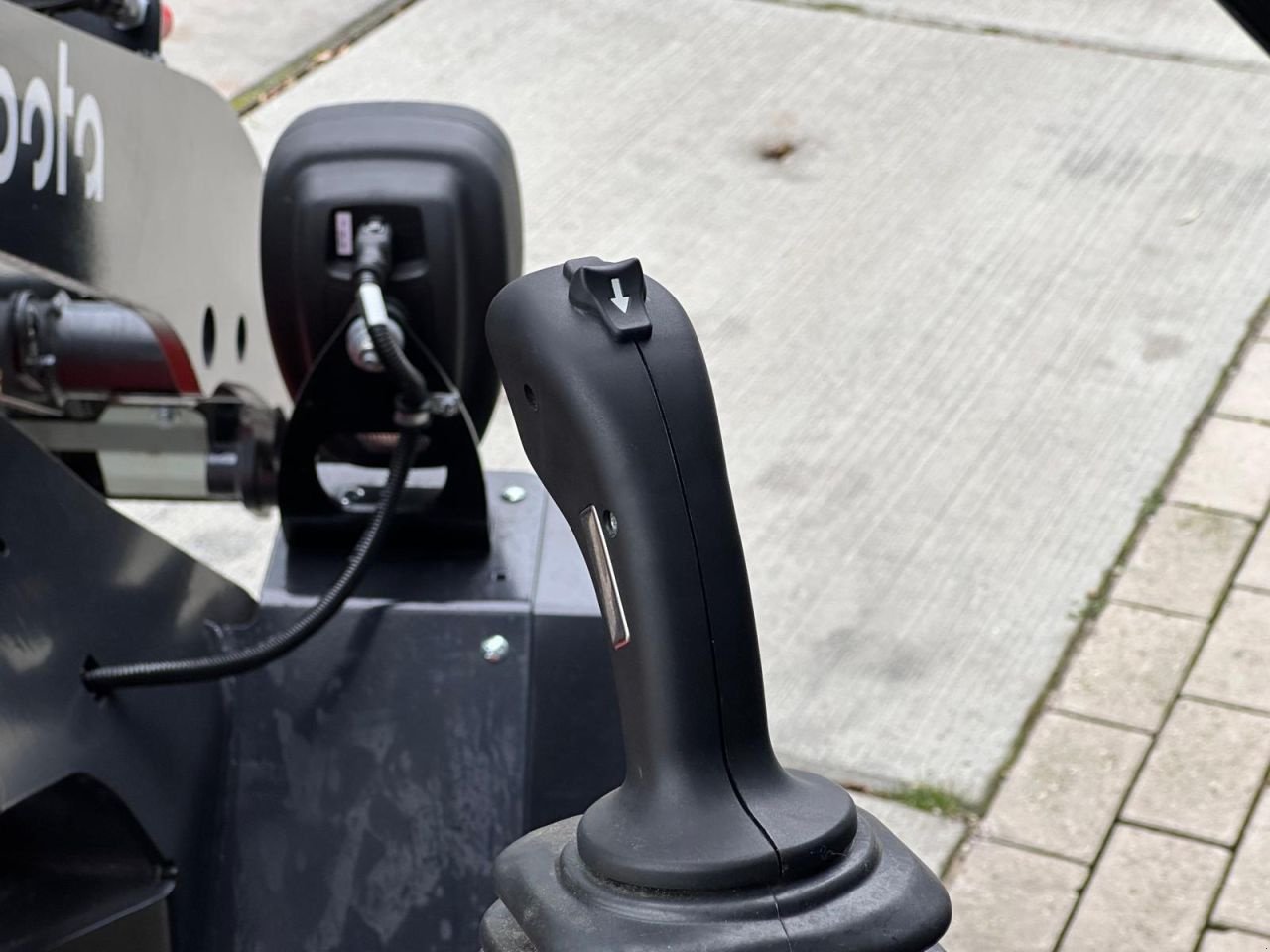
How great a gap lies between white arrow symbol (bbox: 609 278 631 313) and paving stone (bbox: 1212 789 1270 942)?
1706 mm

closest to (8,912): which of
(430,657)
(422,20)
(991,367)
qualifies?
(430,657)

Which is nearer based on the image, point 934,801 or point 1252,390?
point 934,801

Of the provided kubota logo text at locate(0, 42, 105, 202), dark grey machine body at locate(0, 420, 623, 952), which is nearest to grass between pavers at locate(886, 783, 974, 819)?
dark grey machine body at locate(0, 420, 623, 952)

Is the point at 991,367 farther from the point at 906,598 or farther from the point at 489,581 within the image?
the point at 489,581

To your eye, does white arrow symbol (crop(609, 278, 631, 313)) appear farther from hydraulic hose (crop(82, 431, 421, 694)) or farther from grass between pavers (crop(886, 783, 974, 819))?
grass between pavers (crop(886, 783, 974, 819))

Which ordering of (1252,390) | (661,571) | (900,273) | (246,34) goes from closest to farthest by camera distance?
1. (661,571)
2. (1252,390)
3. (900,273)
4. (246,34)

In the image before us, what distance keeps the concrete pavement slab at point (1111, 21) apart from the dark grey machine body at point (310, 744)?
3.66m

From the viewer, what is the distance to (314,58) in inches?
183

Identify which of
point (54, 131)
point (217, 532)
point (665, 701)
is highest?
point (54, 131)

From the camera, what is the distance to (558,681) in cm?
149

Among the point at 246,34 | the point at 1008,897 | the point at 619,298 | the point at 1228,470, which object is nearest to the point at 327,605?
the point at 619,298

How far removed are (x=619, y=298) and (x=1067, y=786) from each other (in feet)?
5.92

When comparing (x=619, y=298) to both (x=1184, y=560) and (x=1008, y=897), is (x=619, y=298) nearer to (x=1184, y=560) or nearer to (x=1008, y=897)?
(x=1008, y=897)

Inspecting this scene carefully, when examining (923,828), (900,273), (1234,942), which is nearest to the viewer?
(1234,942)
